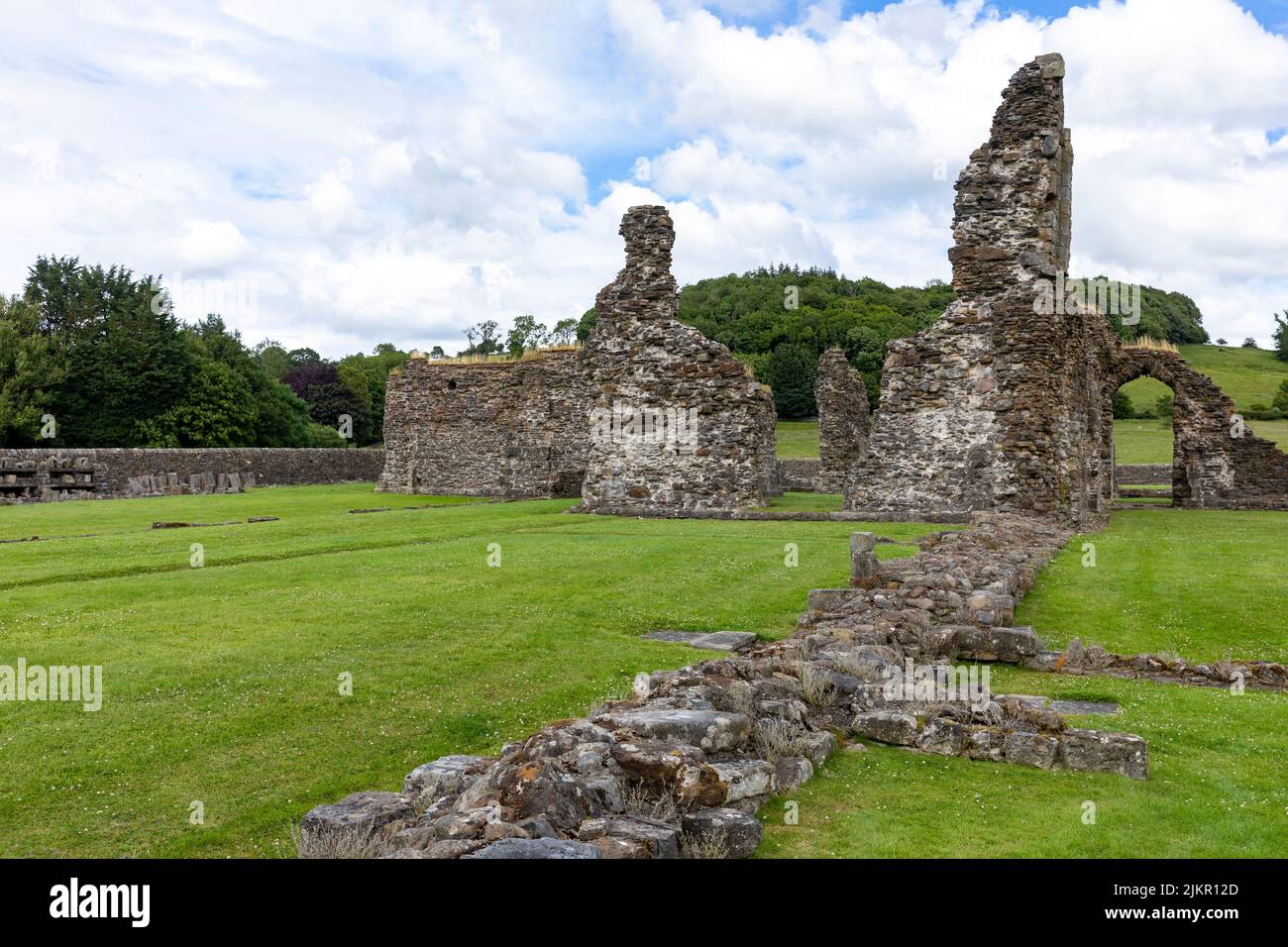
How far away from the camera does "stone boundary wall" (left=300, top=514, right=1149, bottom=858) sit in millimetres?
4457

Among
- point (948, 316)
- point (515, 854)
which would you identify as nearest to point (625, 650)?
point (515, 854)

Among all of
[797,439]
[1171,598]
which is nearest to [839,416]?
[797,439]

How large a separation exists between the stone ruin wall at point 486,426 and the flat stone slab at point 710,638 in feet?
85.7

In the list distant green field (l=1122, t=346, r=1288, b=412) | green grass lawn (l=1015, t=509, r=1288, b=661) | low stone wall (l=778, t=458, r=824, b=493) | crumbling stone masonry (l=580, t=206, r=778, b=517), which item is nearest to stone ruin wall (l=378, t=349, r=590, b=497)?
crumbling stone masonry (l=580, t=206, r=778, b=517)

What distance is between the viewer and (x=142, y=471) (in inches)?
1517

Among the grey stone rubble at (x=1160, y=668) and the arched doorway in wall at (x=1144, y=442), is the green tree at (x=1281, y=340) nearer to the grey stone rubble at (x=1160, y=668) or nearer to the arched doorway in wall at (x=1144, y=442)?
the arched doorway in wall at (x=1144, y=442)

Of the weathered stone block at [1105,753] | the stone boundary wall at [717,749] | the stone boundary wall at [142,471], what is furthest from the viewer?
the stone boundary wall at [142,471]

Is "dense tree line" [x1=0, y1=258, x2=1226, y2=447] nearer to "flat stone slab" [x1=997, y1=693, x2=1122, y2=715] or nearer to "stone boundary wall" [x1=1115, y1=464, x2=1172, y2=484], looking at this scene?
"stone boundary wall" [x1=1115, y1=464, x2=1172, y2=484]

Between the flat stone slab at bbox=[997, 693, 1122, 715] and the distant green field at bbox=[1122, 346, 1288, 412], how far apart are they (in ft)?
239

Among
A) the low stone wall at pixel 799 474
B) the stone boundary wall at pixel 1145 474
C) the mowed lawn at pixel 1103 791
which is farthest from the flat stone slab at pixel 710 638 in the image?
the stone boundary wall at pixel 1145 474

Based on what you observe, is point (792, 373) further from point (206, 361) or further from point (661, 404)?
point (661, 404)

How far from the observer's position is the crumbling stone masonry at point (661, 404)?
27078 millimetres

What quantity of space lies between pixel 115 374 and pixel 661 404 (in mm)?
39266

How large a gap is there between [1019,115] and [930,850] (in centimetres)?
2271
